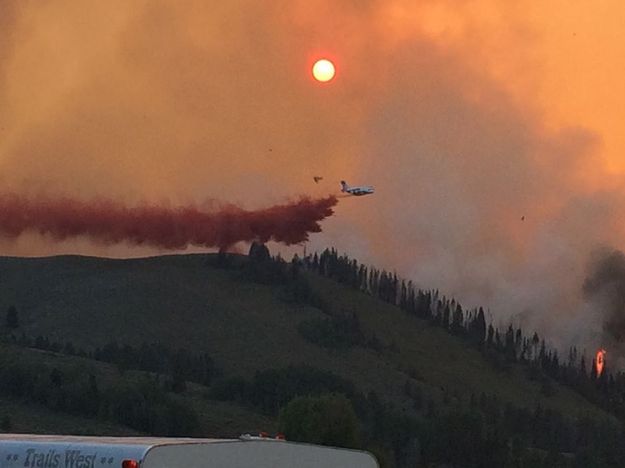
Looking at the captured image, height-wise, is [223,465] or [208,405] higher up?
[208,405]

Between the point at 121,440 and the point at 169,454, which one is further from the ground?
the point at 121,440

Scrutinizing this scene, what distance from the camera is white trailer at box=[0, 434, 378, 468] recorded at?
65.7ft

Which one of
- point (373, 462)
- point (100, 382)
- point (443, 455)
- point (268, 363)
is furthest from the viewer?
point (268, 363)

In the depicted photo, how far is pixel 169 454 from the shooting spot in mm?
20016

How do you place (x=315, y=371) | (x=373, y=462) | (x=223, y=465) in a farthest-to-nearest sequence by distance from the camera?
(x=315, y=371)
(x=373, y=462)
(x=223, y=465)

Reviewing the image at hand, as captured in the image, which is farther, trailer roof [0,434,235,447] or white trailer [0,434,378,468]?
trailer roof [0,434,235,447]

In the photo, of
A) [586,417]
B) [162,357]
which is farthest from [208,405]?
[586,417]

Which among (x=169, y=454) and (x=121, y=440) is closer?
(x=169, y=454)

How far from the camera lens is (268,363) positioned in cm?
19900

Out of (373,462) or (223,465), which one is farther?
(373,462)

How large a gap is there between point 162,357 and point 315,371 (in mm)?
20075

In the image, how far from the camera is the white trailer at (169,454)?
20.0m

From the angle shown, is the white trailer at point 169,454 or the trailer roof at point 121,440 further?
the trailer roof at point 121,440

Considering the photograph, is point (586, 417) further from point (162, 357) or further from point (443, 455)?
point (443, 455)
